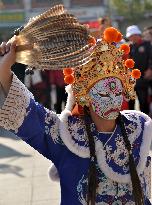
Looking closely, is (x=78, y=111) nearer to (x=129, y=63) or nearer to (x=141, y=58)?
(x=129, y=63)

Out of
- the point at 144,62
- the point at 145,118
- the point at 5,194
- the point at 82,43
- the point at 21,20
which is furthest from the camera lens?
the point at 21,20

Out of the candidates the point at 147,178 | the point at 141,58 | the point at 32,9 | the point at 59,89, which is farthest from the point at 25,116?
the point at 32,9

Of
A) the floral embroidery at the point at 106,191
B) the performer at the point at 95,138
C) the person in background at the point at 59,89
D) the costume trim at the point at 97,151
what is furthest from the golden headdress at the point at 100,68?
Answer: the person in background at the point at 59,89

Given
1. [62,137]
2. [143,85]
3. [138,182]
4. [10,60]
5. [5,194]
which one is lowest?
[5,194]

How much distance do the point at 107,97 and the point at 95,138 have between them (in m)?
0.20

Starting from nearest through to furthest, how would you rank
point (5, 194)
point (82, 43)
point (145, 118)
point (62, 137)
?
point (82, 43)
point (62, 137)
point (145, 118)
point (5, 194)

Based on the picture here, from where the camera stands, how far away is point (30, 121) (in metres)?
2.17

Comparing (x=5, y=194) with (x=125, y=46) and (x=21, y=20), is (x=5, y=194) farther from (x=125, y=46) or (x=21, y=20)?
(x=21, y=20)

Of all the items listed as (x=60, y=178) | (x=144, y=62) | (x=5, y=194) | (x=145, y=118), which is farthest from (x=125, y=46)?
(x=144, y=62)

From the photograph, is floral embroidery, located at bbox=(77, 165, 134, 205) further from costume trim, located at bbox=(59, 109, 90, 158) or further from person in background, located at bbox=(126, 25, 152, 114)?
person in background, located at bbox=(126, 25, 152, 114)

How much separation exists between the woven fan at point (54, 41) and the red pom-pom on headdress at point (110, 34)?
0.87 feet

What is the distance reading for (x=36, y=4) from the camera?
32.1 m

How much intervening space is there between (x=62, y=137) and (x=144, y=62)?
462cm

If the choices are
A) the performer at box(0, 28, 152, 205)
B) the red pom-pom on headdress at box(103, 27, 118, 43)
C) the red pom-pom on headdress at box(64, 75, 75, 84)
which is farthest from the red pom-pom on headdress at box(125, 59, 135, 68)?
the red pom-pom on headdress at box(64, 75, 75, 84)
